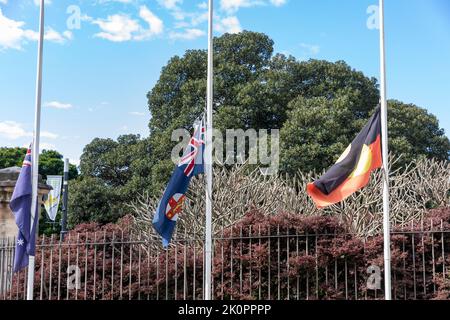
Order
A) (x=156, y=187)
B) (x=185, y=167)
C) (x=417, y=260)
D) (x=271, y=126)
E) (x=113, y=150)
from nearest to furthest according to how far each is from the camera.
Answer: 1. (x=185, y=167)
2. (x=417, y=260)
3. (x=156, y=187)
4. (x=271, y=126)
5. (x=113, y=150)

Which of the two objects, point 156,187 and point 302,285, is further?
point 156,187

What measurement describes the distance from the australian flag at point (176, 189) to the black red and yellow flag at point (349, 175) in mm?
1997

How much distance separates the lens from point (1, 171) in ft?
47.0

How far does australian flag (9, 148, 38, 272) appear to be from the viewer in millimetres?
11609

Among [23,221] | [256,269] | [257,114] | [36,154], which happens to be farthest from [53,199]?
[256,269]

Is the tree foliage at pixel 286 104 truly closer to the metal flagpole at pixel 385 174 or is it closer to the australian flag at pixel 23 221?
the metal flagpole at pixel 385 174

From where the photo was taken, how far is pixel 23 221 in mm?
11633

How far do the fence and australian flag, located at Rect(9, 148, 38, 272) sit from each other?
1.56 m

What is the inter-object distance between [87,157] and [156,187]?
600 centimetres

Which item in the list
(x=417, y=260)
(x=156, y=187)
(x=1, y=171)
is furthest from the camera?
(x=156, y=187)

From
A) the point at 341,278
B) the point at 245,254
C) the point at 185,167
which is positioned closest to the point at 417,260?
the point at 341,278

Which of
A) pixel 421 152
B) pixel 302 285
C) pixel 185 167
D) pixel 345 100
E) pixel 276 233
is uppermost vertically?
pixel 345 100

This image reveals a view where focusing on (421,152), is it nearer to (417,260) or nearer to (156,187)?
(156,187)

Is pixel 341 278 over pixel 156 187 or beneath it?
beneath
